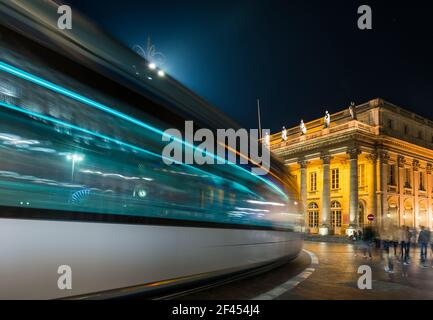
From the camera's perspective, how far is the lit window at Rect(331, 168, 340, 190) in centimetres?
5069

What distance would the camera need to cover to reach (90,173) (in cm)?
453

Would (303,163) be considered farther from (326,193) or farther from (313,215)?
(313,215)

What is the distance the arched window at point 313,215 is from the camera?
173 feet

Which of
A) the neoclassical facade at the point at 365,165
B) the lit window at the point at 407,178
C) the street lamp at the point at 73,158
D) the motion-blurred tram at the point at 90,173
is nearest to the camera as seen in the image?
the motion-blurred tram at the point at 90,173

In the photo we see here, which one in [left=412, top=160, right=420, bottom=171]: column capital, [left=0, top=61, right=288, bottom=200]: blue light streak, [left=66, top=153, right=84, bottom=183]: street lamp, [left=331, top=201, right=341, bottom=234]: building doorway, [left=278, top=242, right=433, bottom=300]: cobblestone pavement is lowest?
[left=278, top=242, right=433, bottom=300]: cobblestone pavement

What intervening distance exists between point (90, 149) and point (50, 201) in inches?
29.7

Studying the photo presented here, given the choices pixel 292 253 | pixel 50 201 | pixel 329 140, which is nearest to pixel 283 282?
pixel 292 253

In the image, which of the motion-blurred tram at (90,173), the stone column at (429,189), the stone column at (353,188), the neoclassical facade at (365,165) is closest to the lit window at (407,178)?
the neoclassical facade at (365,165)

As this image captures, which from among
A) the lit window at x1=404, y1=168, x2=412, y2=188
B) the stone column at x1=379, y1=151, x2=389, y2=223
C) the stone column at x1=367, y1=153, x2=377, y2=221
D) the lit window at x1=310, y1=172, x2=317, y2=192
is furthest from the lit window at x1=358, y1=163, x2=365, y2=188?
the lit window at x1=310, y1=172, x2=317, y2=192

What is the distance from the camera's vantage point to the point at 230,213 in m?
7.18

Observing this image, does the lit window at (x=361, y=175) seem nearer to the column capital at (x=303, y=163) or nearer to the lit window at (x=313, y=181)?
the column capital at (x=303, y=163)

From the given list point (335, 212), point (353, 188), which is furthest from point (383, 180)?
point (335, 212)

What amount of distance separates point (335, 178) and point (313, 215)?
18.5 ft

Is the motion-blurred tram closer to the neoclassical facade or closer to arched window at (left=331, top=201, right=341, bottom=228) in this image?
the neoclassical facade
